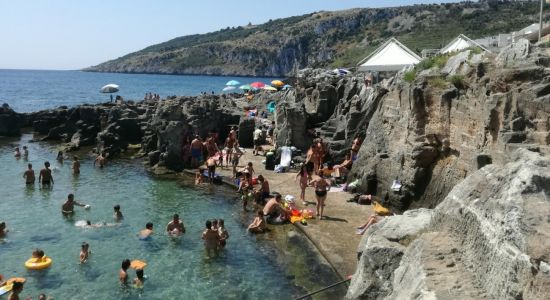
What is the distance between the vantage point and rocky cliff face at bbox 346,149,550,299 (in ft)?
16.1

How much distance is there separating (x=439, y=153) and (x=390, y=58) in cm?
1383

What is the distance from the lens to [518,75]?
13148 millimetres

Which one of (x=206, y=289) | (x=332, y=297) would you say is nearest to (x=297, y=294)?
(x=332, y=297)

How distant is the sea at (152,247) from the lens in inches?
491

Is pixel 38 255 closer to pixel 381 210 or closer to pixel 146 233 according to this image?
pixel 146 233

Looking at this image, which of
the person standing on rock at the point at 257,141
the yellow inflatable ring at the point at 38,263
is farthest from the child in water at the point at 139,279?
the person standing on rock at the point at 257,141

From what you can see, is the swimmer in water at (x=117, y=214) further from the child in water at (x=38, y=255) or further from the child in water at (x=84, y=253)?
the child in water at (x=38, y=255)

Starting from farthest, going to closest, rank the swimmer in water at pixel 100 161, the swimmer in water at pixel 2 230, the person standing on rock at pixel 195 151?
the swimmer in water at pixel 100 161, the person standing on rock at pixel 195 151, the swimmer in water at pixel 2 230

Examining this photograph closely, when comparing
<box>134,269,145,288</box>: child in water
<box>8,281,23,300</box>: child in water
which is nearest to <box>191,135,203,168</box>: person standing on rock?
<box>134,269,145,288</box>: child in water

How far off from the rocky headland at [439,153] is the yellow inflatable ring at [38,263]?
8.78 metres

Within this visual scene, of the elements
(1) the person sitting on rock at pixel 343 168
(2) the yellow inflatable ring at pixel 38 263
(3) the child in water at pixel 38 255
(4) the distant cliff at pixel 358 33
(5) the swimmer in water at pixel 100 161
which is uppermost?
(4) the distant cliff at pixel 358 33

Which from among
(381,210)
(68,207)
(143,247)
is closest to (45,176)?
(68,207)

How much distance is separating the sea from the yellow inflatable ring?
0.14m

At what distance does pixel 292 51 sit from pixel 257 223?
15946cm
